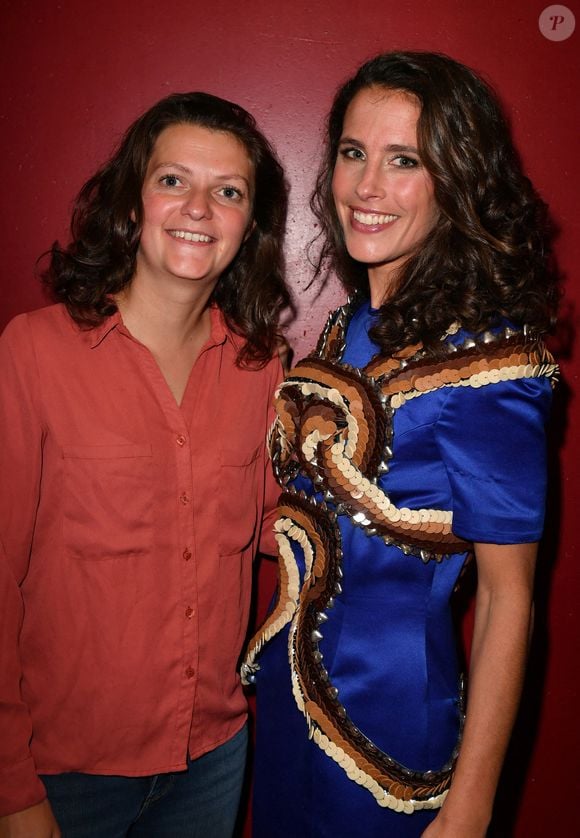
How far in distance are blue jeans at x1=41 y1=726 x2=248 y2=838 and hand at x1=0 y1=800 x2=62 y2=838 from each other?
2.9 inches

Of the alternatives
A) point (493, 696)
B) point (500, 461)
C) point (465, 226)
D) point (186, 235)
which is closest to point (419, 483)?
point (500, 461)

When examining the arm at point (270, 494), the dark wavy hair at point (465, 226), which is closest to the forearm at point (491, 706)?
the dark wavy hair at point (465, 226)

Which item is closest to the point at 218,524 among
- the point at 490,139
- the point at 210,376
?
the point at 210,376

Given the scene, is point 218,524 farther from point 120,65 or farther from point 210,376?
point 120,65

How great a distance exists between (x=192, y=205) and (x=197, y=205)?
0.03ft

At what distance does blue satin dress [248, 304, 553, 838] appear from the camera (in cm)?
123

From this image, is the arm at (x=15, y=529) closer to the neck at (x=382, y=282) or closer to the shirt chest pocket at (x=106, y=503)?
the shirt chest pocket at (x=106, y=503)

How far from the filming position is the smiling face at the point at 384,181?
4.59 feet

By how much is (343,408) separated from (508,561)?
0.41 meters

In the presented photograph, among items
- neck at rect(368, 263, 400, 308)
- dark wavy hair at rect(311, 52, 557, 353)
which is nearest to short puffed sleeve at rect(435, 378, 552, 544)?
dark wavy hair at rect(311, 52, 557, 353)

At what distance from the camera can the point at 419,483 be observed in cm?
134

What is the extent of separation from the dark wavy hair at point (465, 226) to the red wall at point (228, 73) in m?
0.48

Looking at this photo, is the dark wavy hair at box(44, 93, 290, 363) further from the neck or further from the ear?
the neck

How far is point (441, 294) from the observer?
1.35 meters
